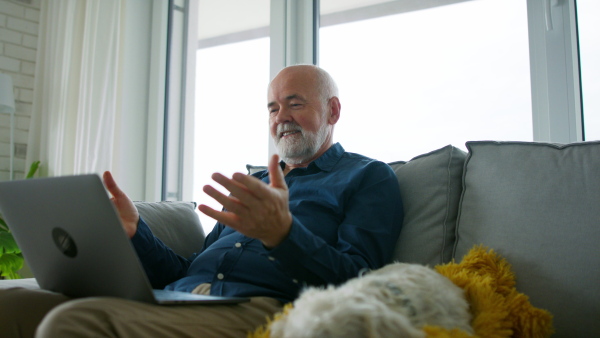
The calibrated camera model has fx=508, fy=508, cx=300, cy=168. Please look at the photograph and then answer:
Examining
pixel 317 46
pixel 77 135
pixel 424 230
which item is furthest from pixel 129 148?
pixel 424 230

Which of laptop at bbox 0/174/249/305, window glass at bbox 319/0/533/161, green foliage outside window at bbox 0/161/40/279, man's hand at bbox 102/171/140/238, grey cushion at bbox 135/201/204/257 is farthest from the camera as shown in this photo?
green foliage outside window at bbox 0/161/40/279

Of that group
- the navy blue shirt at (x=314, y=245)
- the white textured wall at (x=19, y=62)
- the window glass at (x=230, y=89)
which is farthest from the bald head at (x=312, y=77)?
the white textured wall at (x=19, y=62)

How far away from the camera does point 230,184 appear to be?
0.85 metres

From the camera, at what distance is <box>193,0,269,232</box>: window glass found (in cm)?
278

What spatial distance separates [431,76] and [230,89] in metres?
1.24

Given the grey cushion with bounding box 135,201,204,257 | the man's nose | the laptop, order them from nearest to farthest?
the laptop
the man's nose
the grey cushion with bounding box 135,201,204,257

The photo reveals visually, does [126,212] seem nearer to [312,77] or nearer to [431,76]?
[312,77]

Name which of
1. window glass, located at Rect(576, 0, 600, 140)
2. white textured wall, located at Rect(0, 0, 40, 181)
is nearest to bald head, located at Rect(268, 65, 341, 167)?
window glass, located at Rect(576, 0, 600, 140)

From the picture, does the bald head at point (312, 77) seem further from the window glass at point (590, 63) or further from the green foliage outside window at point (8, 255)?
the green foliage outside window at point (8, 255)

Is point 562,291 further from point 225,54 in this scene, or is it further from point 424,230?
point 225,54

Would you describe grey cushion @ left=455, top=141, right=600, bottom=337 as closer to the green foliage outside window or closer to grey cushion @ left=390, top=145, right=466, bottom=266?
grey cushion @ left=390, top=145, right=466, bottom=266

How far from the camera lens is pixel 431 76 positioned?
7.00ft

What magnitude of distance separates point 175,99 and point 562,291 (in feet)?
8.45

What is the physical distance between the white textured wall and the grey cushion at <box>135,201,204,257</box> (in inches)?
82.9
